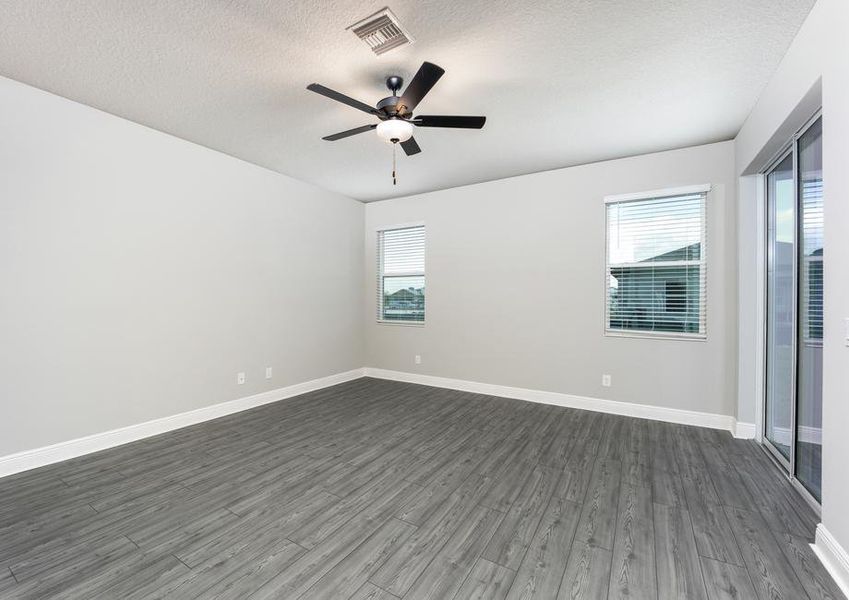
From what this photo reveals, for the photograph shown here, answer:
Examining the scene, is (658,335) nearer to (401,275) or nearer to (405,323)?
(405,323)

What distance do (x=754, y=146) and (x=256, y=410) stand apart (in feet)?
17.2

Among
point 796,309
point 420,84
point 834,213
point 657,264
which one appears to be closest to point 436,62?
point 420,84

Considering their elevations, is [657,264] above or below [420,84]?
below

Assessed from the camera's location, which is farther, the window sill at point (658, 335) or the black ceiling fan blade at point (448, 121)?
the window sill at point (658, 335)

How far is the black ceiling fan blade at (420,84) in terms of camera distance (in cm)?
203

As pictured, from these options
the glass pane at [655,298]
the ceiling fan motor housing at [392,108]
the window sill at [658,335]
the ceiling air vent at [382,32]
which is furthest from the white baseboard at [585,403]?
the ceiling air vent at [382,32]

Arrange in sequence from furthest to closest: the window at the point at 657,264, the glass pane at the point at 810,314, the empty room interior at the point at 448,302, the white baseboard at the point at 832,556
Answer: the window at the point at 657,264
the glass pane at the point at 810,314
the empty room interior at the point at 448,302
the white baseboard at the point at 832,556

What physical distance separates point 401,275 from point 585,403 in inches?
121

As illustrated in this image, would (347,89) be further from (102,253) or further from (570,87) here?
(102,253)

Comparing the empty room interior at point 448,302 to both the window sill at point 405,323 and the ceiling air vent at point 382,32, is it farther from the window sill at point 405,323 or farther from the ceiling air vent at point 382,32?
the window sill at point 405,323

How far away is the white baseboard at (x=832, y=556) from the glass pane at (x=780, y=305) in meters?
1.03

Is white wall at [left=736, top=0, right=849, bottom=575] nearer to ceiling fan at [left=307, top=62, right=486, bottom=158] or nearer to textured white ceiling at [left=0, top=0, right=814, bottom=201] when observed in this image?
textured white ceiling at [left=0, top=0, right=814, bottom=201]

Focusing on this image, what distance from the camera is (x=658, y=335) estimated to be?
3.83 meters

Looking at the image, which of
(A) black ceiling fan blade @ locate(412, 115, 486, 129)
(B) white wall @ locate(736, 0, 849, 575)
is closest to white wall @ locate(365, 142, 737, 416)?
(B) white wall @ locate(736, 0, 849, 575)
